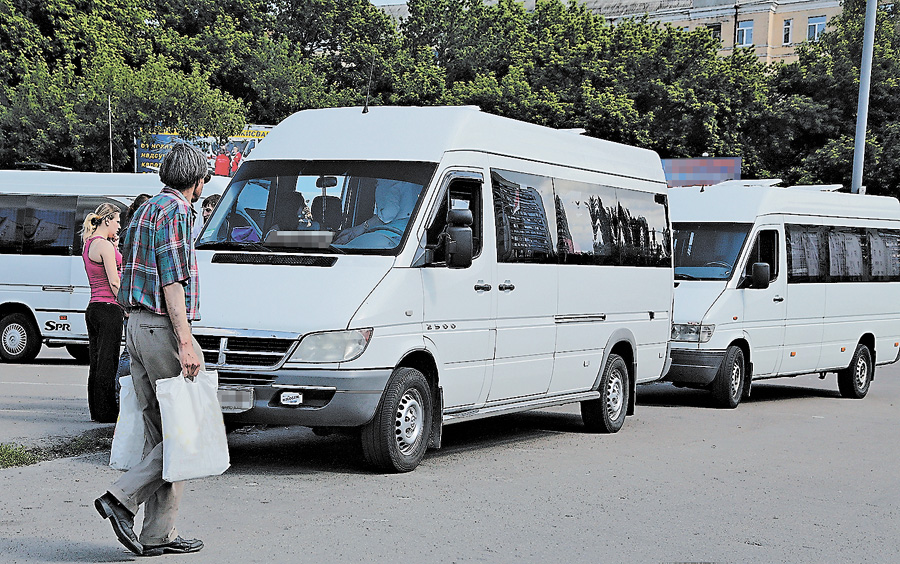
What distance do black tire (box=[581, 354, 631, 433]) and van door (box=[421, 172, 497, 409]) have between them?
87.5 inches

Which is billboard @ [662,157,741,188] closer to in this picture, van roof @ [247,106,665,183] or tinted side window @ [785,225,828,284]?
tinted side window @ [785,225,828,284]

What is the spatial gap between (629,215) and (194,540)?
23.6 ft

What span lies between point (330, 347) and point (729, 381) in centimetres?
758

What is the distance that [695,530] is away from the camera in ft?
23.5

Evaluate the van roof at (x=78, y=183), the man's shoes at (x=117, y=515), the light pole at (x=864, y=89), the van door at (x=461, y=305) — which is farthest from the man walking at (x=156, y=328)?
the light pole at (x=864, y=89)

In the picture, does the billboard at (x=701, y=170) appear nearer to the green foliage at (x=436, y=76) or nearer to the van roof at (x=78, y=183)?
the green foliage at (x=436, y=76)

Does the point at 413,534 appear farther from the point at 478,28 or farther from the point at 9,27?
the point at 478,28

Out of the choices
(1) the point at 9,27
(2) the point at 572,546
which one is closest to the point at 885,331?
(2) the point at 572,546

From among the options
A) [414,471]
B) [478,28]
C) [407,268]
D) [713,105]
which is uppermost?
[478,28]

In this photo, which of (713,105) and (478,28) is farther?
(478,28)

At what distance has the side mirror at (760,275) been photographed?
1498cm

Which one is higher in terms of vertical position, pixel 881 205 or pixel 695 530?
pixel 881 205

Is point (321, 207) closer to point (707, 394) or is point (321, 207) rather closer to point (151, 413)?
point (151, 413)

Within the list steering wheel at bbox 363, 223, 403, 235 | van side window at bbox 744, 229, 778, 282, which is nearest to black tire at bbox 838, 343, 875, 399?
van side window at bbox 744, 229, 778, 282
